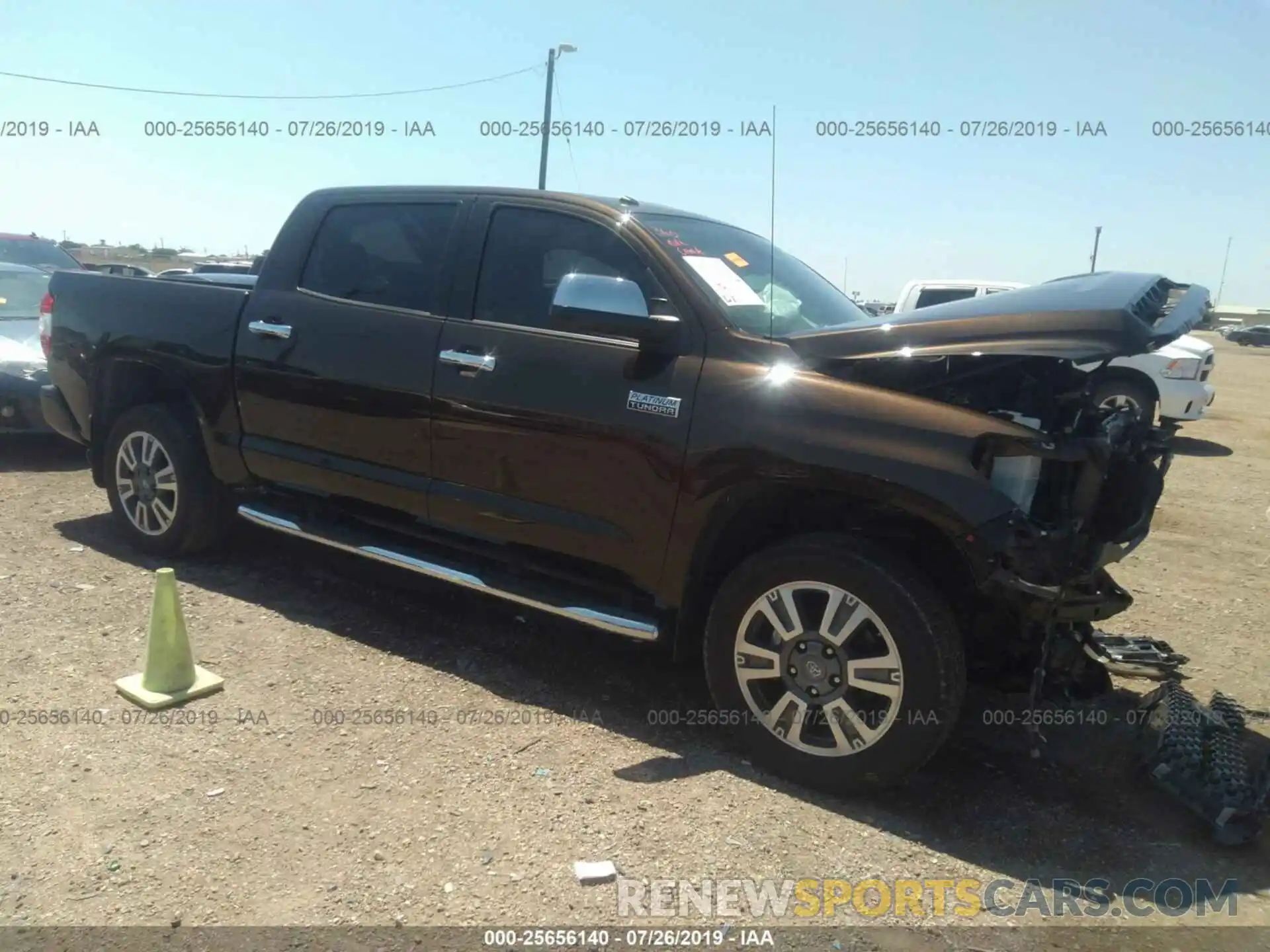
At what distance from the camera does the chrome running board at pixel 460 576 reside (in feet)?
11.8

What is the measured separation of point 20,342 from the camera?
7.62m

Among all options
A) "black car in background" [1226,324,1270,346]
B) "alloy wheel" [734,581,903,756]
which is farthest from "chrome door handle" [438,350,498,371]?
"black car in background" [1226,324,1270,346]

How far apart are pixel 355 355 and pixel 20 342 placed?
490cm

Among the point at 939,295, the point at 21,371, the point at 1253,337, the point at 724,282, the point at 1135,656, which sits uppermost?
the point at 1253,337

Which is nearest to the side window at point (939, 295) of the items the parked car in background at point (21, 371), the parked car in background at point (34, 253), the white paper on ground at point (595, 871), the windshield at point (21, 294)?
the parked car in background at point (21, 371)

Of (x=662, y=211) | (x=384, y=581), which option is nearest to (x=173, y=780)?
(x=384, y=581)

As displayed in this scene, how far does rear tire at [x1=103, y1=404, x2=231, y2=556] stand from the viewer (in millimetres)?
5000

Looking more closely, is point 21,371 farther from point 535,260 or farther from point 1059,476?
point 1059,476

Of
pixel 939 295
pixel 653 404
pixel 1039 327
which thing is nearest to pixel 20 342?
pixel 653 404

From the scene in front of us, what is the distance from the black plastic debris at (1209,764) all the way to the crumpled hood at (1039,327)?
1.37 m

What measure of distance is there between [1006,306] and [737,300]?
38.8 inches

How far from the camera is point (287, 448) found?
462 cm

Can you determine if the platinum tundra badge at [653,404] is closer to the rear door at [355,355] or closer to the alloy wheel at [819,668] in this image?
the alloy wheel at [819,668]

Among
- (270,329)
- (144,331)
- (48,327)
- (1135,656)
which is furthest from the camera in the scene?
(48,327)
